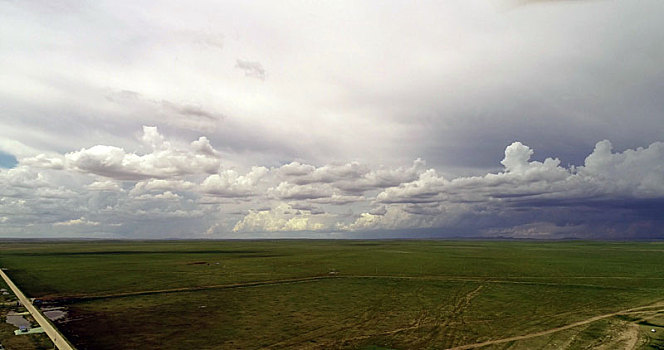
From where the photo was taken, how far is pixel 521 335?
42188 millimetres

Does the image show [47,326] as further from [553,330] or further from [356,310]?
[553,330]

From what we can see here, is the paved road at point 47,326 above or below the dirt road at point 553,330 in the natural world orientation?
above

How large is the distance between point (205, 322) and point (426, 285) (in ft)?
143

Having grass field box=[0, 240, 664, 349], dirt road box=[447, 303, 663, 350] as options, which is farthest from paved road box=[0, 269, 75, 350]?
dirt road box=[447, 303, 663, 350]

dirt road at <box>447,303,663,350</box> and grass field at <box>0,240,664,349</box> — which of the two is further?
grass field at <box>0,240,664,349</box>

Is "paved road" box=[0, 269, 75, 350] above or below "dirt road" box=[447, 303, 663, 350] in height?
above

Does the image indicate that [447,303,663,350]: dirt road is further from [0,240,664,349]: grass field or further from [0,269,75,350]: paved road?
[0,269,75,350]: paved road

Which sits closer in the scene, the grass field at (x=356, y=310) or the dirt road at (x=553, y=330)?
the dirt road at (x=553, y=330)

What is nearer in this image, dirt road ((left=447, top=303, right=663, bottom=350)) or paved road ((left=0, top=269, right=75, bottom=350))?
paved road ((left=0, top=269, right=75, bottom=350))

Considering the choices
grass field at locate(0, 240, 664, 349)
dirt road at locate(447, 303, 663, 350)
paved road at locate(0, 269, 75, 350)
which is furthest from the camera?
grass field at locate(0, 240, 664, 349)

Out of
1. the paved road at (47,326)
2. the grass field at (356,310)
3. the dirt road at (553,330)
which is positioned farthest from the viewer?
the grass field at (356,310)

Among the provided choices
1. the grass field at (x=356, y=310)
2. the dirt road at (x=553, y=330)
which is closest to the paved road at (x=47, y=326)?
the grass field at (x=356, y=310)

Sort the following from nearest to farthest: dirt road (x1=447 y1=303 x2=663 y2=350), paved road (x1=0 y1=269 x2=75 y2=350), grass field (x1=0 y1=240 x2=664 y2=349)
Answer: paved road (x1=0 y1=269 x2=75 y2=350)
dirt road (x1=447 y1=303 x2=663 y2=350)
grass field (x1=0 y1=240 x2=664 y2=349)

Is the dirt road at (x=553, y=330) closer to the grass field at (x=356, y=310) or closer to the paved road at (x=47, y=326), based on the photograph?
the grass field at (x=356, y=310)
